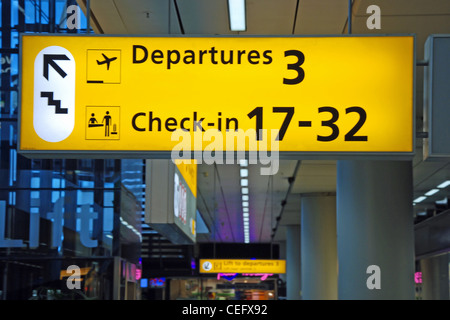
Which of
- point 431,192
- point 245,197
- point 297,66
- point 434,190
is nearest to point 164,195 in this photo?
point 297,66

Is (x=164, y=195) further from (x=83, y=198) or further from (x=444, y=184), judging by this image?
(x=444, y=184)

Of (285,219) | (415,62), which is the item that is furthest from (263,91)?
(285,219)

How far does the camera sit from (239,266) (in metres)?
23.8

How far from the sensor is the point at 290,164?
14.3m

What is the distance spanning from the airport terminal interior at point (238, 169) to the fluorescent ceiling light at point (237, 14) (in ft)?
0.08

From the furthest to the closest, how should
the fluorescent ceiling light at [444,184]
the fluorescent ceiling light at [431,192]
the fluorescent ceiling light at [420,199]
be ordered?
the fluorescent ceiling light at [420,199], the fluorescent ceiling light at [431,192], the fluorescent ceiling light at [444,184]

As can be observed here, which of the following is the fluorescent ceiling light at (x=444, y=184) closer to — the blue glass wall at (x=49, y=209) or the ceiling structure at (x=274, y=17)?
the ceiling structure at (x=274, y=17)

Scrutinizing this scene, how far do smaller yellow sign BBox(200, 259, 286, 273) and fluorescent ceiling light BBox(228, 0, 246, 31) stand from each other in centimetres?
1765

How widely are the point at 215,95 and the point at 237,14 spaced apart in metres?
2.56

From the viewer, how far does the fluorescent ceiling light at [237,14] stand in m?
5.80

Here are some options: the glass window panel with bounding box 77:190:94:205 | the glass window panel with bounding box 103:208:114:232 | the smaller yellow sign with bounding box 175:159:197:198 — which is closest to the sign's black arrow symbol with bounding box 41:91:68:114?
the smaller yellow sign with bounding box 175:159:197:198

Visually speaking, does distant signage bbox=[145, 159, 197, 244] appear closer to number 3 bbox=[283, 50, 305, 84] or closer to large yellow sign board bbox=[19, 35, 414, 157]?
large yellow sign board bbox=[19, 35, 414, 157]

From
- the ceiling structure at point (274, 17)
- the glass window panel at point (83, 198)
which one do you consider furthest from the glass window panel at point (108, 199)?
the ceiling structure at point (274, 17)

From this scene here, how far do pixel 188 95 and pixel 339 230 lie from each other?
4702mm
